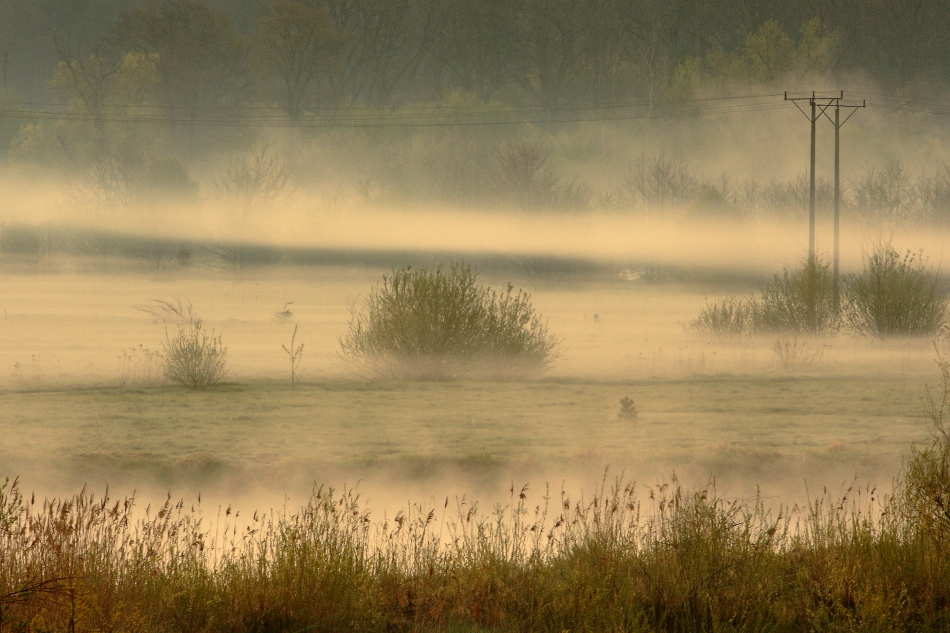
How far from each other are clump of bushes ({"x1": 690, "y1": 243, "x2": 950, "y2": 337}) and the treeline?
32559 mm

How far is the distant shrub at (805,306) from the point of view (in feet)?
88.4

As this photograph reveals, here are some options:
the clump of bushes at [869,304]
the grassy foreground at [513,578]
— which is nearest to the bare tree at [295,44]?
the clump of bushes at [869,304]

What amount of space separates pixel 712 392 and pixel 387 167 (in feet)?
147

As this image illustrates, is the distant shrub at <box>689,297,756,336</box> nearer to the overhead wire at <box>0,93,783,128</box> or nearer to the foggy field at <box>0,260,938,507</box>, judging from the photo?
the foggy field at <box>0,260,938,507</box>

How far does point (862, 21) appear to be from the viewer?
244ft

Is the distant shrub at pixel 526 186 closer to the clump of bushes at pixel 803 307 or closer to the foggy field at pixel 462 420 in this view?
the foggy field at pixel 462 420

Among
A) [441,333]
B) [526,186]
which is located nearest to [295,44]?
[526,186]

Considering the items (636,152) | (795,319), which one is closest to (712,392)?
(795,319)

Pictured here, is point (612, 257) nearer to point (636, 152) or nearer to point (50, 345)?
point (636, 152)

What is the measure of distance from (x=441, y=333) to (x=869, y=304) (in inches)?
474

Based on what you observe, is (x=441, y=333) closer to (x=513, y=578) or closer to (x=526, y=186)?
(x=513, y=578)

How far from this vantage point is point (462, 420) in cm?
1598

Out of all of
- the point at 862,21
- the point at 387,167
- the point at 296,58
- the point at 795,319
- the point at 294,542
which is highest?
the point at 862,21

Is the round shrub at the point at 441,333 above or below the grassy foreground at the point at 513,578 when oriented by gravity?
above
